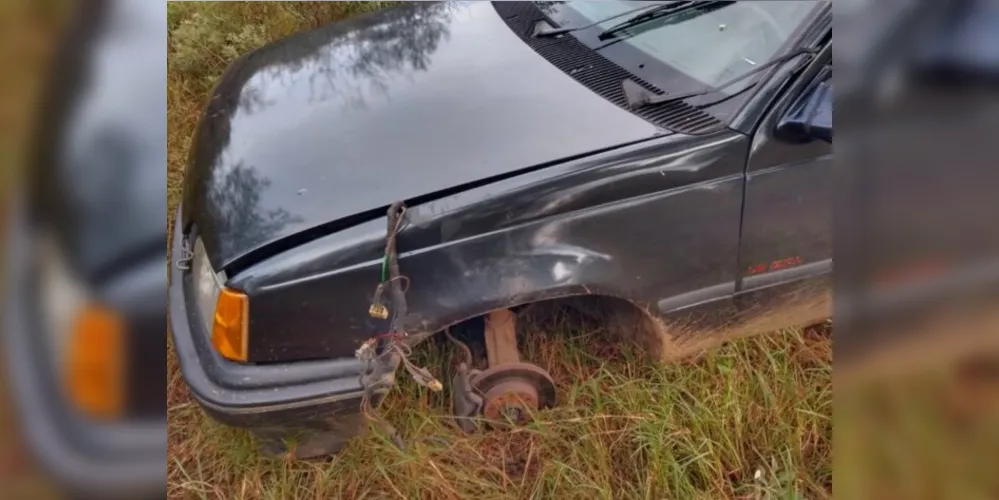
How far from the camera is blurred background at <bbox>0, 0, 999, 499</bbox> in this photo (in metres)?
0.48

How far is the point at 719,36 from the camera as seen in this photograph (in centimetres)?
186

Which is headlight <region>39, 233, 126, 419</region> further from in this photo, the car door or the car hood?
the car door

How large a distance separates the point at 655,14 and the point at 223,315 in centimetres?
140

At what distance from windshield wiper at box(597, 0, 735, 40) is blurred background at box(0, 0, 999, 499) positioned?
148 centimetres

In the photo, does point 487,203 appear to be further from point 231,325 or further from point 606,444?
point 606,444

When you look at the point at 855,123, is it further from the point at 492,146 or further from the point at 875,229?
the point at 492,146

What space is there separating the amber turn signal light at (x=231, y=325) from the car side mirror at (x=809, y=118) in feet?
4.06

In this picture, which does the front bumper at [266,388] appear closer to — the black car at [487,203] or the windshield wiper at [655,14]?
the black car at [487,203]

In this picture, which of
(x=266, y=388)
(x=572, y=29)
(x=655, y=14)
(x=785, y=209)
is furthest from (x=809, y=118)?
(x=266, y=388)

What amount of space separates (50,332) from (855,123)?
2.02ft

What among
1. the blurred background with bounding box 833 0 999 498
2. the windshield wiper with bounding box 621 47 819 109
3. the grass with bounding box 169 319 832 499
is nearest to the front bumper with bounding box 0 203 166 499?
the blurred background with bounding box 833 0 999 498

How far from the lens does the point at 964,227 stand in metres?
0.51

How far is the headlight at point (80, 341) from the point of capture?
0.49 metres

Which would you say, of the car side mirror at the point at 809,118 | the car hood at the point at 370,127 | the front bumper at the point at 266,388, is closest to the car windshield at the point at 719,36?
the car side mirror at the point at 809,118
